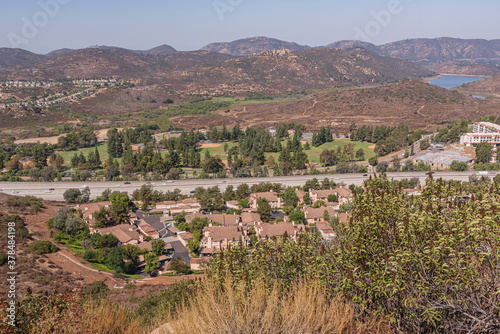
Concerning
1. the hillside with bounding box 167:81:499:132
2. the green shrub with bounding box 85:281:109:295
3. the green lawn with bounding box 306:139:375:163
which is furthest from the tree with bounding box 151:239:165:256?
the hillside with bounding box 167:81:499:132

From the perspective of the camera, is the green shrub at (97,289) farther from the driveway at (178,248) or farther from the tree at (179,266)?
the driveway at (178,248)

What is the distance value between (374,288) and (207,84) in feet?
544

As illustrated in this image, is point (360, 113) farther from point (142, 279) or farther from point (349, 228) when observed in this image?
point (349, 228)

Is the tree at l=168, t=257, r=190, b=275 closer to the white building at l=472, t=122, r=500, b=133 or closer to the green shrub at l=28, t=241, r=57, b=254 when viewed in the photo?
the green shrub at l=28, t=241, r=57, b=254

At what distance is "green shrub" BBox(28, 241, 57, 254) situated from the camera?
→ 2394cm

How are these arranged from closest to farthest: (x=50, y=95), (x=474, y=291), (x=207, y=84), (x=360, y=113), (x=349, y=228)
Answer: (x=474, y=291) → (x=349, y=228) → (x=360, y=113) → (x=50, y=95) → (x=207, y=84)

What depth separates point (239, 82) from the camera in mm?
170500

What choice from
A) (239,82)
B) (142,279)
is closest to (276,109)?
(239,82)

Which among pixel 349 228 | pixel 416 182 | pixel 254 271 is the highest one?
pixel 349 228

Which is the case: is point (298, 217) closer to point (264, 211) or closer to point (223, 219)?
point (264, 211)

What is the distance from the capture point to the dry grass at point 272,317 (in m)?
6.41

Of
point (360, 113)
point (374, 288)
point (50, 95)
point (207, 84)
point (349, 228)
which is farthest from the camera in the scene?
point (207, 84)

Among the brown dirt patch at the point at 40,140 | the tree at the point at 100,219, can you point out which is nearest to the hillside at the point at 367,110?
the brown dirt patch at the point at 40,140

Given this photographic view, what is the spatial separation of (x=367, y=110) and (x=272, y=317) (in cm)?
11088
